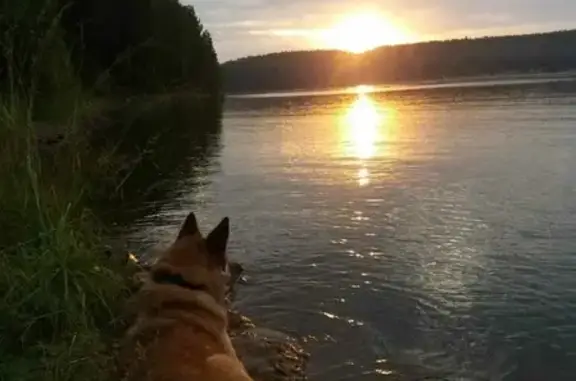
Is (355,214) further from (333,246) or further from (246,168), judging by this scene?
(246,168)

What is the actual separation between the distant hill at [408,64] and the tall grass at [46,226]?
9159cm

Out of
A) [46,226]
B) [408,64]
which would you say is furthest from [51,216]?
[408,64]

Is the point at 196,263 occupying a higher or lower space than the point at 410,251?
higher

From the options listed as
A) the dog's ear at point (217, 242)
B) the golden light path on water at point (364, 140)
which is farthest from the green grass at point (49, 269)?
the golden light path on water at point (364, 140)

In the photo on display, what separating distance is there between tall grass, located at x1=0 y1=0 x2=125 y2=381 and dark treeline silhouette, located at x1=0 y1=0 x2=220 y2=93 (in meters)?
0.02

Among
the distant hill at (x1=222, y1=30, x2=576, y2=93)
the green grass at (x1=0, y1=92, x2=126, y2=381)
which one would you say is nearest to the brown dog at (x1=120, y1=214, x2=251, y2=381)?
the green grass at (x1=0, y1=92, x2=126, y2=381)

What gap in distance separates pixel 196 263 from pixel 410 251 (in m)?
4.92

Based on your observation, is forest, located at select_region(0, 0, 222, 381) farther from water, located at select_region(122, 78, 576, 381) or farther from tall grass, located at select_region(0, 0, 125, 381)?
water, located at select_region(122, 78, 576, 381)

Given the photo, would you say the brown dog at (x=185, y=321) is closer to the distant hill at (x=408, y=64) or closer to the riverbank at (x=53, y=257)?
the riverbank at (x=53, y=257)

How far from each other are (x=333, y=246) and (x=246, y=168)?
9.40m

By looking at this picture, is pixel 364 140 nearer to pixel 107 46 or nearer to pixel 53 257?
pixel 53 257

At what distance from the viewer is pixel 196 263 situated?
5727 mm

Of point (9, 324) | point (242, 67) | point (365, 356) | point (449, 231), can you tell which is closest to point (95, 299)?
point (9, 324)

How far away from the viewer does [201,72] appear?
78000 millimetres
